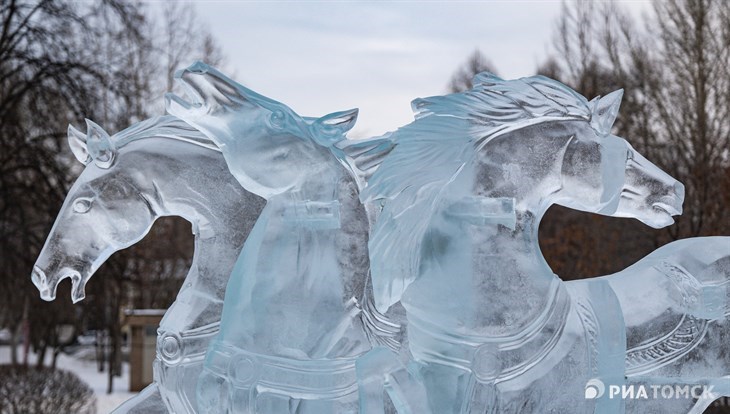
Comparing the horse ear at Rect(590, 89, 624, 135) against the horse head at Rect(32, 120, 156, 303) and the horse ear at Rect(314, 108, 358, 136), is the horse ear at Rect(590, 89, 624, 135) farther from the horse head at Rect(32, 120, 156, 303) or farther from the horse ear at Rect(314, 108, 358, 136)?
the horse head at Rect(32, 120, 156, 303)

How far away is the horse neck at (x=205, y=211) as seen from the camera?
317 centimetres

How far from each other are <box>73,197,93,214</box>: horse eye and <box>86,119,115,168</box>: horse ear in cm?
12

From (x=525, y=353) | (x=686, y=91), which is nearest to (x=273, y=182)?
(x=525, y=353)

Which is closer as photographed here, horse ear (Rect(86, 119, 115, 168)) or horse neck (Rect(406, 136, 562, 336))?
horse neck (Rect(406, 136, 562, 336))

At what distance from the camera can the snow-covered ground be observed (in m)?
14.2

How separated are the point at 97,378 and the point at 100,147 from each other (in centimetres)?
1761

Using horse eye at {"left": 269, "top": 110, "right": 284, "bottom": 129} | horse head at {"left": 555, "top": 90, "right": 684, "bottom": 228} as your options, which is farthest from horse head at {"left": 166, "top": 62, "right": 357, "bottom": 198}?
horse head at {"left": 555, "top": 90, "right": 684, "bottom": 228}

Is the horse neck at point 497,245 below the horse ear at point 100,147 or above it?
below

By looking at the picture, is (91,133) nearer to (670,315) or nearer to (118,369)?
(670,315)

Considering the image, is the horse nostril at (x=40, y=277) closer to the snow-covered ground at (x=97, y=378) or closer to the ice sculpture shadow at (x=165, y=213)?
the ice sculpture shadow at (x=165, y=213)

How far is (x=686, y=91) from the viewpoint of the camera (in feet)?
44.8

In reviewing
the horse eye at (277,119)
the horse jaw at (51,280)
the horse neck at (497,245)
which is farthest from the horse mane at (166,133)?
the horse neck at (497,245)
